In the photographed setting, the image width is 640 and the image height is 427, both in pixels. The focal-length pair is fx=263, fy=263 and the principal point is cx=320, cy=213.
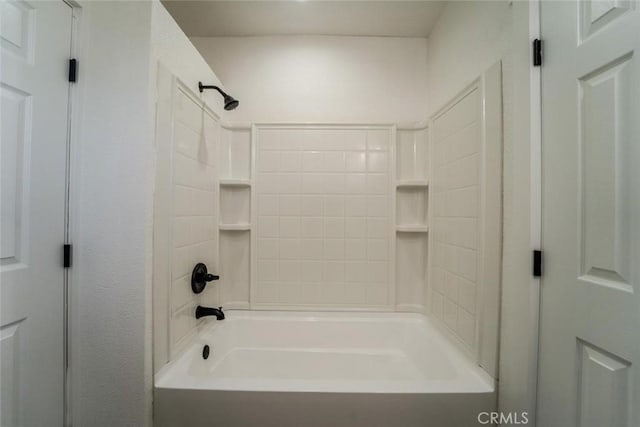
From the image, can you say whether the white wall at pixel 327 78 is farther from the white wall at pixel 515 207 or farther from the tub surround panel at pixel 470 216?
the white wall at pixel 515 207

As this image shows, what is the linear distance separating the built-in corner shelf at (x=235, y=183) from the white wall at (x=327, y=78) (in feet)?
1.45

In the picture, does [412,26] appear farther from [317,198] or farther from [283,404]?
[283,404]

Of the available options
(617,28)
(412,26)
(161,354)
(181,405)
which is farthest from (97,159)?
(412,26)

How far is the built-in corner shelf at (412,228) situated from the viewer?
1734 millimetres

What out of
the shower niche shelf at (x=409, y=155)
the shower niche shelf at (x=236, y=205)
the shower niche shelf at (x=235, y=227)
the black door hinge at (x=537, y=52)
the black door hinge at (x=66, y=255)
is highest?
the black door hinge at (x=537, y=52)

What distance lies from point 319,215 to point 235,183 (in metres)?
0.60

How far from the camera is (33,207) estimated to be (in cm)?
89

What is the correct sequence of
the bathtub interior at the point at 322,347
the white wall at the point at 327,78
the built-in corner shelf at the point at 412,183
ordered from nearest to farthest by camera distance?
the bathtub interior at the point at 322,347
the built-in corner shelf at the point at 412,183
the white wall at the point at 327,78

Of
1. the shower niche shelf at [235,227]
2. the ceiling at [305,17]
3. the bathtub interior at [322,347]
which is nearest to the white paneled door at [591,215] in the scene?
the bathtub interior at [322,347]

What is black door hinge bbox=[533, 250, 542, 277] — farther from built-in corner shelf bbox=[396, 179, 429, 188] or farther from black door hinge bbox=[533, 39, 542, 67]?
built-in corner shelf bbox=[396, 179, 429, 188]

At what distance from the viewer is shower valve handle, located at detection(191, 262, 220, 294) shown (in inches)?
53.5

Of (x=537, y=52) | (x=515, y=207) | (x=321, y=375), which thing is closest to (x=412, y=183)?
(x=515, y=207)

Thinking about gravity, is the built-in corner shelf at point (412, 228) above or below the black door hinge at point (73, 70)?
below

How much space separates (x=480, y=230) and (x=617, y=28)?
733 millimetres
